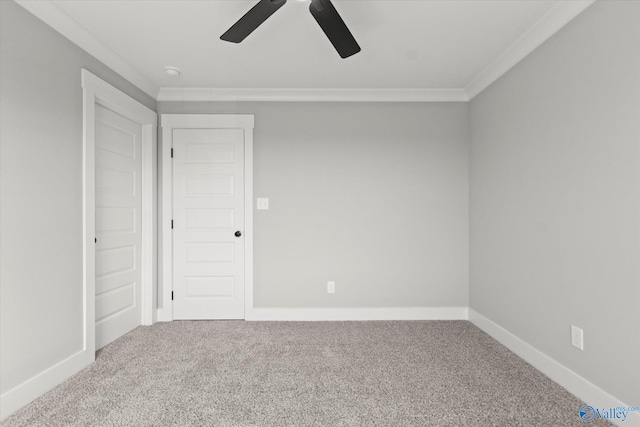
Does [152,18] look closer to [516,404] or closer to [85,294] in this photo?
[85,294]

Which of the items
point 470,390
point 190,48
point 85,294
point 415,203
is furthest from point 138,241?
point 470,390

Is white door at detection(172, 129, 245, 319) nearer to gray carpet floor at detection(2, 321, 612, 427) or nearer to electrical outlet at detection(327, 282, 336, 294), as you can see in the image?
gray carpet floor at detection(2, 321, 612, 427)

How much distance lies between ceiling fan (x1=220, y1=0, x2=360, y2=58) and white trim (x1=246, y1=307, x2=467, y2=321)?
2446 mm

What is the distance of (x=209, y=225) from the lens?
338 centimetres

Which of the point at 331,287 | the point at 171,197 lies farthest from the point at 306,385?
the point at 171,197

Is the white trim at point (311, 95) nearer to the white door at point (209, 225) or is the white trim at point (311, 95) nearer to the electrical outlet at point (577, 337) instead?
the white door at point (209, 225)

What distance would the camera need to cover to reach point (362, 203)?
3.40 m

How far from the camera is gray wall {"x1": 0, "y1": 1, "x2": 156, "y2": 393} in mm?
1769

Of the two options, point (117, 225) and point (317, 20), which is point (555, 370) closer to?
point (317, 20)

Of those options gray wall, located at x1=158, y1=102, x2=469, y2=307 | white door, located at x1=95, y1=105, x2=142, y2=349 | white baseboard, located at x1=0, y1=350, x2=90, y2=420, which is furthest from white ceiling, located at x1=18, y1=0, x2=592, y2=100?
white baseboard, located at x1=0, y1=350, x2=90, y2=420

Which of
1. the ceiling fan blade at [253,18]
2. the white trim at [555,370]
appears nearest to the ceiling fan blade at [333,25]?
the ceiling fan blade at [253,18]

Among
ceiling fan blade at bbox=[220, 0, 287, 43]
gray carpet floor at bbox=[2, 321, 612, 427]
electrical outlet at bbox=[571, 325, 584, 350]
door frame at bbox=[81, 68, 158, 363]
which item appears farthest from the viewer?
door frame at bbox=[81, 68, 158, 363]

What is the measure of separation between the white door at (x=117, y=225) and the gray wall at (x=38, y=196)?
0.38 meters

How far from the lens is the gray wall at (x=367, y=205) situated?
133 inches
